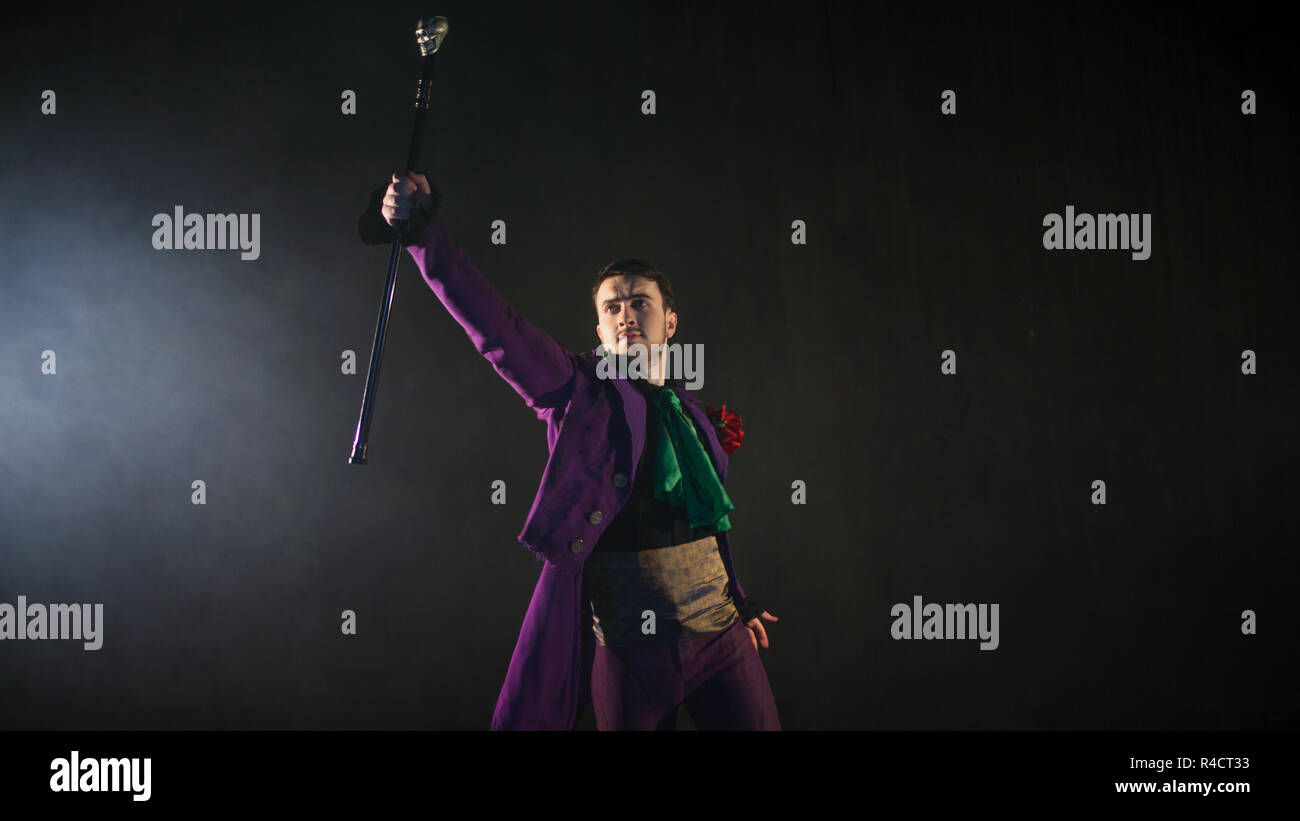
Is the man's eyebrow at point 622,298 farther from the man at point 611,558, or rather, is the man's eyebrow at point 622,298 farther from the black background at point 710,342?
the black background at point 710,342

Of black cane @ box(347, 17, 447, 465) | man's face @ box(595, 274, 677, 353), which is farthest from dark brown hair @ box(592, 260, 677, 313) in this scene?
black cane @ box(347, 17, 447, 465)

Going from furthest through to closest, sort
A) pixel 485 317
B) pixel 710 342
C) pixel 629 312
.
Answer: pixel 710 342, pixel 629 312, pixel 485 317

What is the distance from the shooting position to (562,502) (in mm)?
1910

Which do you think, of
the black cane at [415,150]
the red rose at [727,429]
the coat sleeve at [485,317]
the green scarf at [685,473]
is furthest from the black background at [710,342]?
the coat sleeve at [485,317]

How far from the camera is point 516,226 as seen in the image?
2.57 m

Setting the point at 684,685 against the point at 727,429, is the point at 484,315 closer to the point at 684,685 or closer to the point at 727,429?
the point at 727,429

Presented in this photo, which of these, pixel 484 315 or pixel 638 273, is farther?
pixel 638 273

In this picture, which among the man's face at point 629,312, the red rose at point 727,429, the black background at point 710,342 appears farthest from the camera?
the black background at point 710,342

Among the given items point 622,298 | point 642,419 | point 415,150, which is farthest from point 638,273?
point 415,150

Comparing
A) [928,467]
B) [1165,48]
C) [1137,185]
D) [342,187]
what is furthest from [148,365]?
[1165,48]

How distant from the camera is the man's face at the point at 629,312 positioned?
82.6 inches

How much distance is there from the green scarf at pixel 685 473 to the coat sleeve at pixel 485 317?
0.36 meters

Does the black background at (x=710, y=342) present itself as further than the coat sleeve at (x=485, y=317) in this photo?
Yes

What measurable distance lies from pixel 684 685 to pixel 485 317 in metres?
1.15
